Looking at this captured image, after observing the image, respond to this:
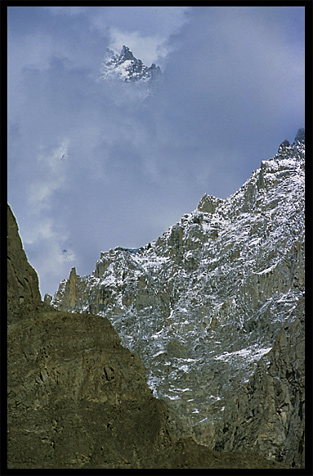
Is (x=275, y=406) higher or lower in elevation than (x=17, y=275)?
lower

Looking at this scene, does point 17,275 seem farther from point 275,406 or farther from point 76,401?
point 275,406

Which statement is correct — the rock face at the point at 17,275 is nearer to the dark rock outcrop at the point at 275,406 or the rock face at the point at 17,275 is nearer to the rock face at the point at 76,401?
the rock face at the point at 76,401

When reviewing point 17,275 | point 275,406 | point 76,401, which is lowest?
point 76,401

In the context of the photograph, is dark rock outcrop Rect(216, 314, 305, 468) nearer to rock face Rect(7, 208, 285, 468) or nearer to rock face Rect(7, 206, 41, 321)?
rock face Rect(7, 208, 285, 468)

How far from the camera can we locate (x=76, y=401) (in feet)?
316

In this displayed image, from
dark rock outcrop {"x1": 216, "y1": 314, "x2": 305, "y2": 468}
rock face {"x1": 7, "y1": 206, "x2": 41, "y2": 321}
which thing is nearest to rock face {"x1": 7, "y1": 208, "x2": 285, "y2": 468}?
rock face {"x1": 7, "y1": 206, "x2": 41, "y2": 321}

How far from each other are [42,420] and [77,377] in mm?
8780

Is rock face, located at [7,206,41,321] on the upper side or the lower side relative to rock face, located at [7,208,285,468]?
upper

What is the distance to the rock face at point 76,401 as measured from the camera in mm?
89062

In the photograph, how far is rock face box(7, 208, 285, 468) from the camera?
89.1m

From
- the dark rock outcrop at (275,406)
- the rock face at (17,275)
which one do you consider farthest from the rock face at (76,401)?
the dark rock outcrop at (275,406)

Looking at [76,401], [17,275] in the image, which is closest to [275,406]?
[17,275]

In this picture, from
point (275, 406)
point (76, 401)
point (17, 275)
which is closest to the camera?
point (76, 401)

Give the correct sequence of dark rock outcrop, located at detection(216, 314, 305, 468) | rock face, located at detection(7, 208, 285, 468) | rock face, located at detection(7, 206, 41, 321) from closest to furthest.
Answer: rock face, located at detection(7, 208, 285, 468)
rock face, located at detection(7, 206, 41, 321)
dark rock outcrop, located at detection(216, 314, 305, 468)
